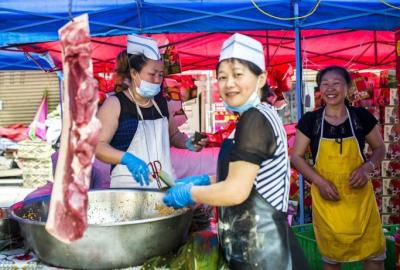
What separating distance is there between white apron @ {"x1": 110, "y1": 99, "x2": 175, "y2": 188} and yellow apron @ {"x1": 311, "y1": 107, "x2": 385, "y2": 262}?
105 centimetres

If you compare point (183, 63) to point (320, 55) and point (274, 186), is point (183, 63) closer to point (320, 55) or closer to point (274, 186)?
point (320, 55)

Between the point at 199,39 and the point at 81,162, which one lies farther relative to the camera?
the point at 199,39

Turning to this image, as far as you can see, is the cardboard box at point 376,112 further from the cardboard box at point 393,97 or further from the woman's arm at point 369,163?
the woman's arm at point 369,163

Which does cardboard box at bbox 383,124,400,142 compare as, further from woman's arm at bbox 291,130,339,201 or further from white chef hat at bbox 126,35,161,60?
white chef hat at bbox 126,35,161,60

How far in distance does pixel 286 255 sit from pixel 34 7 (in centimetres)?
383

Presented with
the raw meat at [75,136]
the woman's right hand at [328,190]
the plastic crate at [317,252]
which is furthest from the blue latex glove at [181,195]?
the plastic crate at [317,252]

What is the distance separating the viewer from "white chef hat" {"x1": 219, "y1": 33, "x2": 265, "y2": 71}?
64.9 inches

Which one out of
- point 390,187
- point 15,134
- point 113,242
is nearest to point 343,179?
point 113,242

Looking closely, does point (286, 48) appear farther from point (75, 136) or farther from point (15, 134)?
point (15, 134)

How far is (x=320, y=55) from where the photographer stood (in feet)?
26.0

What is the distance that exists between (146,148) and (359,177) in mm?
1331

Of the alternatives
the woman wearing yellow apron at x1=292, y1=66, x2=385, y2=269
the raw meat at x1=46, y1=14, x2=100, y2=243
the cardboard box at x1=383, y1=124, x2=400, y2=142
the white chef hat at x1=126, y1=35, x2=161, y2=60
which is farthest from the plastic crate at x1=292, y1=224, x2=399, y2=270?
the raw meat at x1=46, y1=14, x2=100, y2=243

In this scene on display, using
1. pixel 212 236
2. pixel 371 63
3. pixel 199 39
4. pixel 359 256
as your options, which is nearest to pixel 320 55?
pixel 371 63

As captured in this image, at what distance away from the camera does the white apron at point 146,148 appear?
2.66 metres
